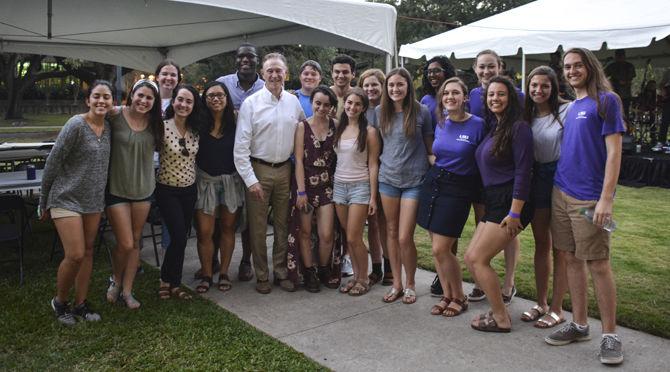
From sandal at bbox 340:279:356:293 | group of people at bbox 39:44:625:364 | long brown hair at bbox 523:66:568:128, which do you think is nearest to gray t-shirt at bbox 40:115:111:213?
group of people at bbox 39:44:625:364

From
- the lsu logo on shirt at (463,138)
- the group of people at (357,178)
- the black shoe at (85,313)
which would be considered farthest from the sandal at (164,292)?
the lsu logo on shirt at (463,138)

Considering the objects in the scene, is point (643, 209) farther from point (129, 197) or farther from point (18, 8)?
point (18, 8)

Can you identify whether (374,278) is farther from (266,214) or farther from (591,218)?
(591,218)

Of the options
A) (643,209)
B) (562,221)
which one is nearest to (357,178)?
(562,221)

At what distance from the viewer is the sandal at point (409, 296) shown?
3.99 metres

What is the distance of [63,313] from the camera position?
3.62 metres

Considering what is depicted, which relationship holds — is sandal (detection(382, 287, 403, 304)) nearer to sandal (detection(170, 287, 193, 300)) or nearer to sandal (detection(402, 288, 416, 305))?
sandal (detection(402, 288, 416, 305))

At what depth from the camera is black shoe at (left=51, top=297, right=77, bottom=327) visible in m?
3.53

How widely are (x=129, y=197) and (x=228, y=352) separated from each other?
127 centimetres

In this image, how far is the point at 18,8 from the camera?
604cm

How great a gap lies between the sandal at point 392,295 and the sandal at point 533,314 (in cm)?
91

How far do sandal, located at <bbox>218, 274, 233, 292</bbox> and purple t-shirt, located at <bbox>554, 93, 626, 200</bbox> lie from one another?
2.67 m

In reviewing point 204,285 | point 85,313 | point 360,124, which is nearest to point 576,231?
point 360,124

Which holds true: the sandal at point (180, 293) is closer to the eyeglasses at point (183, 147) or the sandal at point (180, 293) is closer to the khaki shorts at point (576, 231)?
the eyeglasses at point (183, 147)
